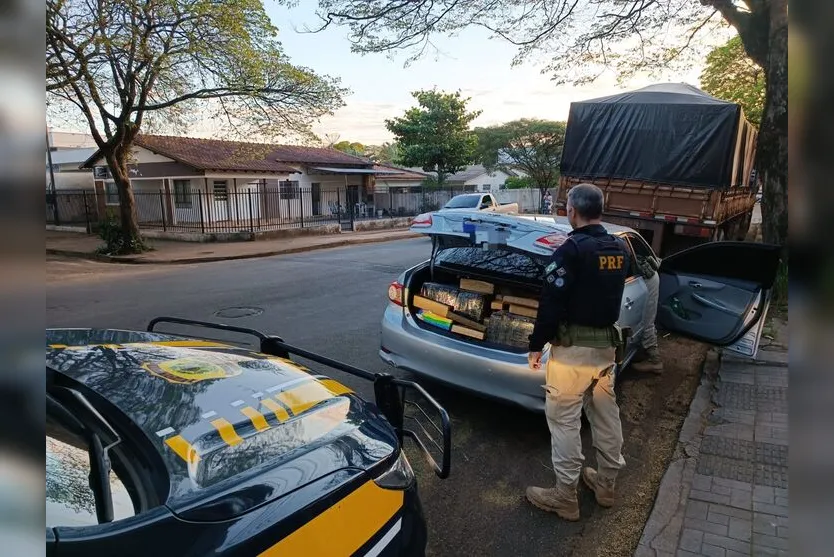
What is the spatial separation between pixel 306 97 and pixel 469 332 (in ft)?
45.8

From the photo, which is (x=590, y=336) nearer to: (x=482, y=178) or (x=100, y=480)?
(x=100, y=480)

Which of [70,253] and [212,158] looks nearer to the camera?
[70,253]

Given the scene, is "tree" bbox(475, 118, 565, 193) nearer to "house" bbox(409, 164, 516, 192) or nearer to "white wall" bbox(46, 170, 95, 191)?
"house" bbox(409, 164, 516, 192)

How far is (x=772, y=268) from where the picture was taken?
15.6 feet

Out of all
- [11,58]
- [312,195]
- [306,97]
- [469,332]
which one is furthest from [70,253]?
[11,58]

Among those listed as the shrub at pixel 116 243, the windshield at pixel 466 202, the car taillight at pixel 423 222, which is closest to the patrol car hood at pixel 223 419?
the car taillight at pixel 423 222

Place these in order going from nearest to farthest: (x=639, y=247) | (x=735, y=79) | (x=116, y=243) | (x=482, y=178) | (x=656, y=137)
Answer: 1. (x=639, y=247)
2. (x=656, y=137)
3. (x=116, y=243)
4. (x=735, y=79)
5. (x=482, y=178)

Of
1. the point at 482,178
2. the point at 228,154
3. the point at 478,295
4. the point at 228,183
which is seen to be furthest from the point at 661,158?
the point at 482,178

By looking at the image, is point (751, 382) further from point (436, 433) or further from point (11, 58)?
point (11, 58)

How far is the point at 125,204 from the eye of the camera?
609 inches

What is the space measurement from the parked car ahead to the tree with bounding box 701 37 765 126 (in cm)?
1883

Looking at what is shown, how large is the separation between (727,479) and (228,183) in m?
23.8

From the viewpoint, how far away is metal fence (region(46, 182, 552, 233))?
66.1 feet

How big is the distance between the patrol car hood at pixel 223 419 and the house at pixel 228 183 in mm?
17380
